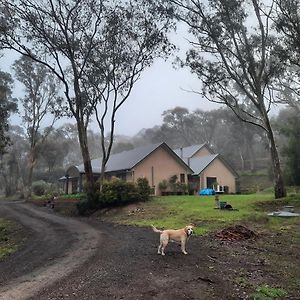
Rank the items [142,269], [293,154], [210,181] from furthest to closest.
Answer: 1. [210,181]
2. [293,154]
3. [142,269]

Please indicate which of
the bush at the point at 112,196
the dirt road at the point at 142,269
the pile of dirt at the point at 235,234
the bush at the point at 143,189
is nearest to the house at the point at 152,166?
the bush at the point at 143,189

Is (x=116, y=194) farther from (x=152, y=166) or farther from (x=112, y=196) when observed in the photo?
(x=152, y=166)

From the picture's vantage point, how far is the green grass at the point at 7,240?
14.7 meters

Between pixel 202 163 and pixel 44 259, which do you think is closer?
pixel 44 259

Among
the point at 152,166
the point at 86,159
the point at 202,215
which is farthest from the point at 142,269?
the point at 152,166

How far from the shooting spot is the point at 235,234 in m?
14.8

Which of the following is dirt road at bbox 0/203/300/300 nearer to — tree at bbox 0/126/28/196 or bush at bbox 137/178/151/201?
bush at bbox 137/178/151/201

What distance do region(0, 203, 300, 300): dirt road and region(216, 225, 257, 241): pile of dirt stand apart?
1.41 feet

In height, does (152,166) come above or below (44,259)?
above

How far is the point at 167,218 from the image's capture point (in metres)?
20.7

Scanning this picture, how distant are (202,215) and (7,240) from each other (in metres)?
9.98

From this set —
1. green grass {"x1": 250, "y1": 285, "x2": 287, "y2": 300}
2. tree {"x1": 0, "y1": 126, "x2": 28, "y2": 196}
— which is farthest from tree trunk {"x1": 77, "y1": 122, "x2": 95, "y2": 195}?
tree {"x1": 0, "y1": 126, "x2": 28, "y2": 196}

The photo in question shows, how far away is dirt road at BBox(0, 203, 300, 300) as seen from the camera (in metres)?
7.77

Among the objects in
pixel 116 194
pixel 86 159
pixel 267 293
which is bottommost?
pixel 267 293
